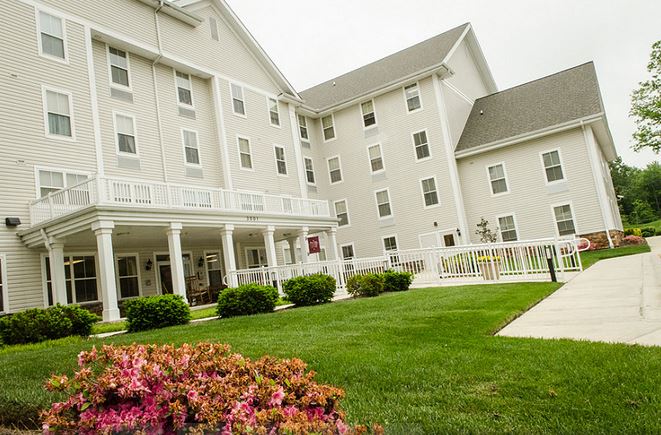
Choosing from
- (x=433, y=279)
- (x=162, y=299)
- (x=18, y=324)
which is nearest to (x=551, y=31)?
(x=433, y=279)

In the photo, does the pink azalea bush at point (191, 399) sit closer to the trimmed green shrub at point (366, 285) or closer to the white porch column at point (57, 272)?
the trimmed green shrub at point (366, 285)

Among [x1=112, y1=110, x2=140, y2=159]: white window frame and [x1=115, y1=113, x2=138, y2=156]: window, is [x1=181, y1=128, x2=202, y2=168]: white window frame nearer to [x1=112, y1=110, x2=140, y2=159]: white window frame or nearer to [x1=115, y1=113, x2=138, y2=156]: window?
[x1=112, y1=110, x2=140, y2=159]: white window frame

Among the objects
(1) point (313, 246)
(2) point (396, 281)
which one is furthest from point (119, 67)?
(2) point (396, 281)

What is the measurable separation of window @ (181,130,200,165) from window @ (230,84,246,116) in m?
2.88

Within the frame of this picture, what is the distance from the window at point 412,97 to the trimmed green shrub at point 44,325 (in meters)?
19.8

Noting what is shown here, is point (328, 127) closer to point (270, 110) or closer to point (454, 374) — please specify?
point (270, 110)

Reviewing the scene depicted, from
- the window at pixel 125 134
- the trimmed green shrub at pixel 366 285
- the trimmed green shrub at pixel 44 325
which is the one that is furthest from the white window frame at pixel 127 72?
the trimmed green shrub at pixel 366 285

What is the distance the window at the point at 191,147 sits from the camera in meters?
19.0

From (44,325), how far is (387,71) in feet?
75.4

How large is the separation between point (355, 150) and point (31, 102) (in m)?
Result: 16.8

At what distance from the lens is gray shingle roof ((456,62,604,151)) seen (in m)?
21.5

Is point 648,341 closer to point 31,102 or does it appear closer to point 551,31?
point 551,31

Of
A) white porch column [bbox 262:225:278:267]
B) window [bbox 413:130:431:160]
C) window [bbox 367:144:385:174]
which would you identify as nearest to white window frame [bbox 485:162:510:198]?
window [bbox 413:130:431:160]

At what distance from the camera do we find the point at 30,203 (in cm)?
1343
